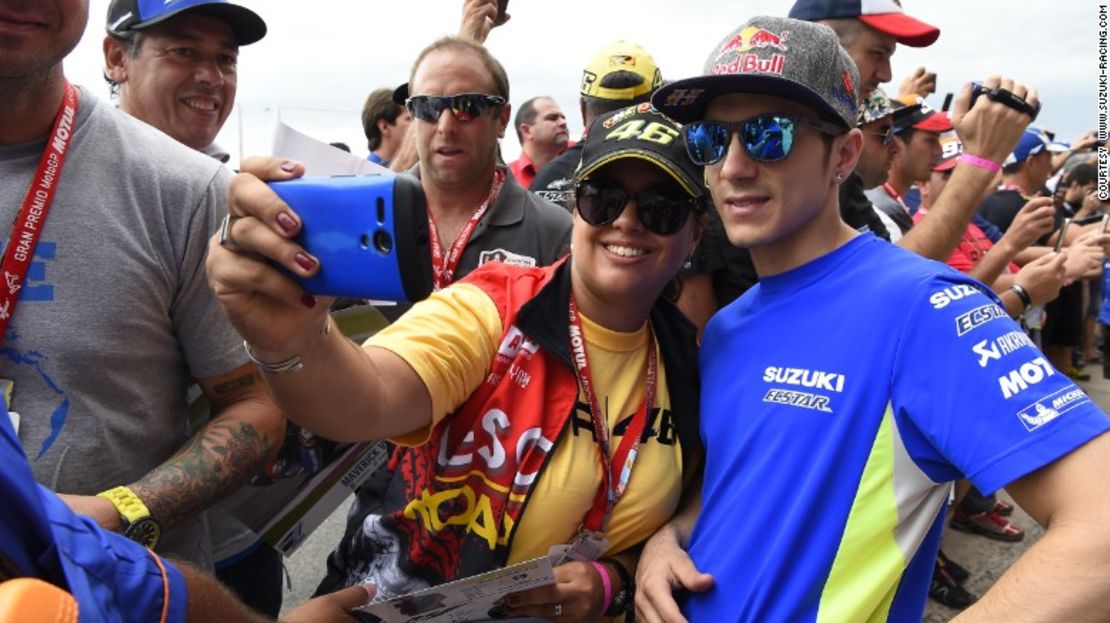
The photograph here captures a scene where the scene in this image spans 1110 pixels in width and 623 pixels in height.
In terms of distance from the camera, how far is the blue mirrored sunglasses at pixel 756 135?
70.5 inches

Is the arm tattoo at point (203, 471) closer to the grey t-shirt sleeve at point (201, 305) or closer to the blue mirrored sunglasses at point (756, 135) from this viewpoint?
the grey t-shirt sleeve at point (201, 305)

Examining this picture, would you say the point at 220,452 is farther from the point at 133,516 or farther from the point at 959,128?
the point at 959,128

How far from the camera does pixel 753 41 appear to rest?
1.83 m

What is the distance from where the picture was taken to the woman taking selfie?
181 centimetres

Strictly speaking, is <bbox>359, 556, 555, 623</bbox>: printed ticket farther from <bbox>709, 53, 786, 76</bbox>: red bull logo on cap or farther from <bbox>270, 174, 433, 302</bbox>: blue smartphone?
<bbox>709, 53, 786, 76</bbox>: red bull logo on cap

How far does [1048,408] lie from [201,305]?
173 centimetres

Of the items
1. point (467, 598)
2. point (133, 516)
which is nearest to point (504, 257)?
point (467, 598)

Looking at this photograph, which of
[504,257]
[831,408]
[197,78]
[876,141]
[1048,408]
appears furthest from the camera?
[876,141]

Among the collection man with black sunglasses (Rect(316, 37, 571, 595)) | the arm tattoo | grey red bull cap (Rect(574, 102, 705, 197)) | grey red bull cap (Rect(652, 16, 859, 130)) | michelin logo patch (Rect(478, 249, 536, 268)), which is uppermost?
grey red bull cap (Rect(652, 16, 859, 130))

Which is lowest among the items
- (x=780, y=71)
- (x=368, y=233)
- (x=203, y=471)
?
(x=203, y=471)

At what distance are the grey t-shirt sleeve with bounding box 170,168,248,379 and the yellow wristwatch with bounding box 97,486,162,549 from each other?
0.33 metres

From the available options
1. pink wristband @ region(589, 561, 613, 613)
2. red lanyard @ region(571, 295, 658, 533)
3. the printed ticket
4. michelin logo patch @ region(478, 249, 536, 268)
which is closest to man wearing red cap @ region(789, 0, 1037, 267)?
michelin logo patch @ region(478, 249, 536, 268)

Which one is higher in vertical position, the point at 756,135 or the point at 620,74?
the point at 756,135

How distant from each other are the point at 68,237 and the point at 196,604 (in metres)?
0.89
